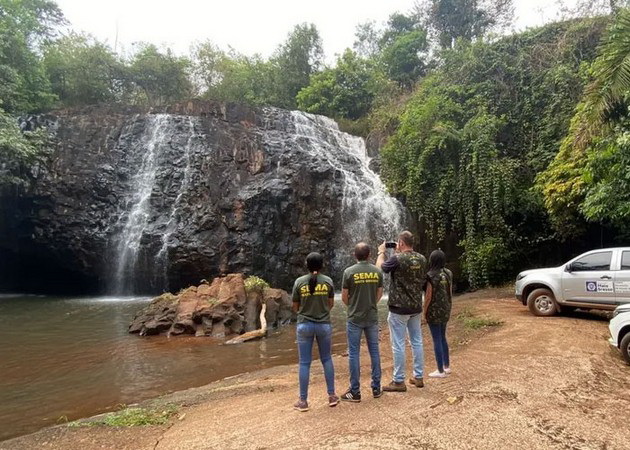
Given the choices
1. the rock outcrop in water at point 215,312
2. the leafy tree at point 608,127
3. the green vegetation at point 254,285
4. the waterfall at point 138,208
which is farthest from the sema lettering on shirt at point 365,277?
the waterfall at point 138,208

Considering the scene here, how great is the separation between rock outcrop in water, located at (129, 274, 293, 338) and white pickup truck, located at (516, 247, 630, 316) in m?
6.77

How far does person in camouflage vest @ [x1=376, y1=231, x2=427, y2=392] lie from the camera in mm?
5566

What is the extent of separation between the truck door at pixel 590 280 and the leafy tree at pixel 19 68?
76.7 ft

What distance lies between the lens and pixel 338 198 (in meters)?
20.5

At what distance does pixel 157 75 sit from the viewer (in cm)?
3025

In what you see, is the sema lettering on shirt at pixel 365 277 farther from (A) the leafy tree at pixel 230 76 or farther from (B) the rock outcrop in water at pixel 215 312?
(A) the leafy tree at pixel 230 76

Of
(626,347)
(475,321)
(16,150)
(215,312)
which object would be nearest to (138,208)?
(16,150)

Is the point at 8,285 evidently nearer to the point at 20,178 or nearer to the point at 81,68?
the point at 20,178

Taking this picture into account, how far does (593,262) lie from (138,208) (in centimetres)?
1743

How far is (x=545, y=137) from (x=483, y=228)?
4.43 meters

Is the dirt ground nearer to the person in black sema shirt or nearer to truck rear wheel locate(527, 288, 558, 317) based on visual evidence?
the person in black sema shirt

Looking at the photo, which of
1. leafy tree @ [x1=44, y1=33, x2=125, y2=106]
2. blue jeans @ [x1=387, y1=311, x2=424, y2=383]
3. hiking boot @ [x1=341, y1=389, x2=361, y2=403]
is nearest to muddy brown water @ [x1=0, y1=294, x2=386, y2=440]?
hiking boot @ [x1=341, y1=389, x2=361, y2=403]

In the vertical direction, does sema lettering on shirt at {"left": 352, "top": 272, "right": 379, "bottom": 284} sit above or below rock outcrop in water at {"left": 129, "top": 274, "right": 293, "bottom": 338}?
above

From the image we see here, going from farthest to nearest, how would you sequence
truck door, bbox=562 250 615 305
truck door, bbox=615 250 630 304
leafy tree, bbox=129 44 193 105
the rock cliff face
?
leafy tree, bbox=129 44 193 105, the rock cliff face, truck door, bbox=562 250 615 305, truck door, bbox=615 250 630 304
